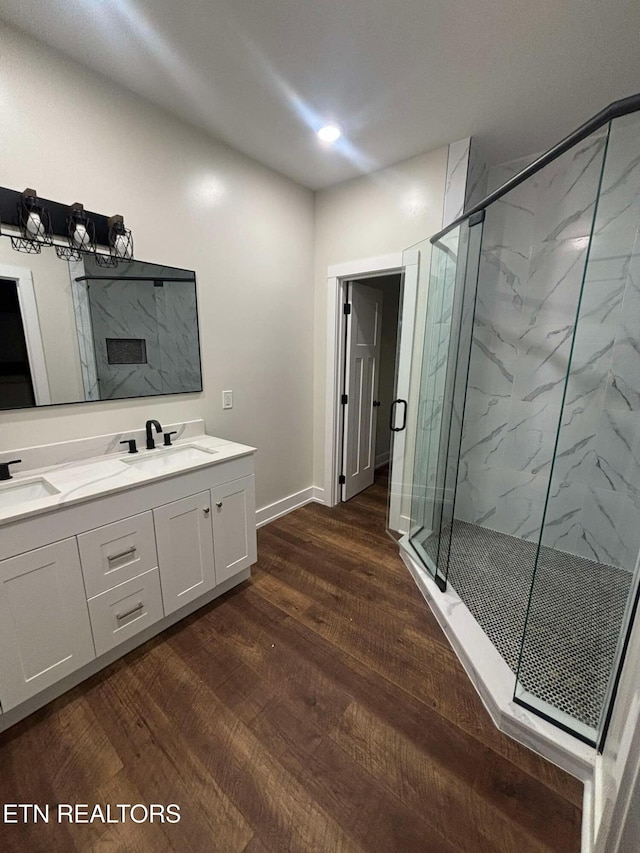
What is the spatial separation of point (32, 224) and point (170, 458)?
124 centimetres

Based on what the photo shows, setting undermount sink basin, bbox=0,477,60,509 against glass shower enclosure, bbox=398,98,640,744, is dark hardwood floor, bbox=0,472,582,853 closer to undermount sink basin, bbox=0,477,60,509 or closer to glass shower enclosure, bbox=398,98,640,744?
glass shower enclosure, bbox=398,98,640,744

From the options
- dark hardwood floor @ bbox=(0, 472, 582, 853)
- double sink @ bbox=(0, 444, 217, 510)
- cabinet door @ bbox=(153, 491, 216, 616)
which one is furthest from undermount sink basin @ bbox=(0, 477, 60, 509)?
dark hardwood floor @ bbox=(0, 472, 582, 853)

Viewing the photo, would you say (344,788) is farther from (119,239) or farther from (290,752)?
(119,239)

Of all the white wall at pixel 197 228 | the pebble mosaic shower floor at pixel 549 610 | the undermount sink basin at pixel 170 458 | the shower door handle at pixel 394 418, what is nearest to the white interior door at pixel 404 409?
the shower door handle at pixel 394 418

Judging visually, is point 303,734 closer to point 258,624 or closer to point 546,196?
point 258,624

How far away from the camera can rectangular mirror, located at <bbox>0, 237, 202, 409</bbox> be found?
1.56 meters

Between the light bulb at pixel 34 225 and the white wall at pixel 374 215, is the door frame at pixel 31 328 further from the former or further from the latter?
the white wall at pixel 374 215

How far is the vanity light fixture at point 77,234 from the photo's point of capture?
1.63 meters

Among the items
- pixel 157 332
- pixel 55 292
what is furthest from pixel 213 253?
pixel 55 292

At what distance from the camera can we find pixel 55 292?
1644 mm

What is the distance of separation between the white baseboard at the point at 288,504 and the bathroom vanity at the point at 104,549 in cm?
78

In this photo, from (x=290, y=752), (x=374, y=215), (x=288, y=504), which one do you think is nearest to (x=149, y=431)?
(x=288, y=504)

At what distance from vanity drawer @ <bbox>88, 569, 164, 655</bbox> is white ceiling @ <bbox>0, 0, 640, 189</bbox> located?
238cm

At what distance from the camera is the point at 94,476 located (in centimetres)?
160
